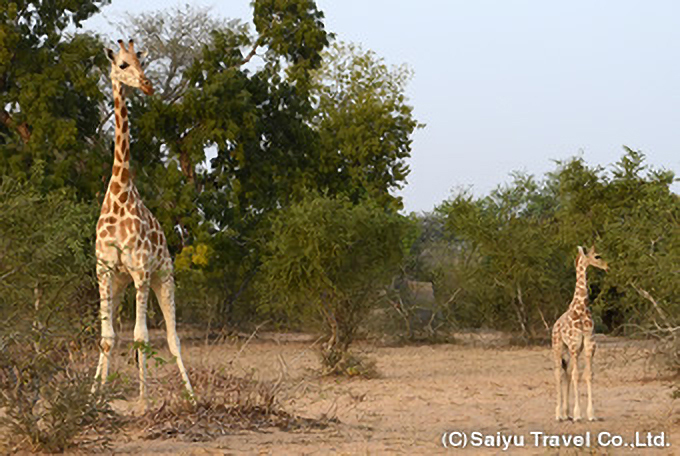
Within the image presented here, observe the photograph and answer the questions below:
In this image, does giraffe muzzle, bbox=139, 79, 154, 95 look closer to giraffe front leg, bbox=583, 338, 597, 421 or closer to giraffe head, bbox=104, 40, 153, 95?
giraffe head, bbox=104, 40, 153, 95

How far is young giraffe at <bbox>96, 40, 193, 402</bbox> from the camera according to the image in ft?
31.0

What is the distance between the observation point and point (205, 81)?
2439cm

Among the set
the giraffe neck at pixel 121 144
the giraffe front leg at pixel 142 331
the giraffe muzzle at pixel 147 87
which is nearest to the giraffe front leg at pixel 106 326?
the giraffe front leg at pixel 142 331

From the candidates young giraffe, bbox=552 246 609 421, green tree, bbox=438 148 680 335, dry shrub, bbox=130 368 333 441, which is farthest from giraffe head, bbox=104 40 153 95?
green tree, bbox=438 148 680 335

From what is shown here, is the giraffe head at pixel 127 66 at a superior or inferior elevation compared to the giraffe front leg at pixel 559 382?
superior

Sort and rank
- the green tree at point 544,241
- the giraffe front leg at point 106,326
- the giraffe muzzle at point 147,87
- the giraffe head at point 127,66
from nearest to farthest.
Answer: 1. the giraffe front leg at point 106,326
2. the giraffe muzzle at point 147,87
3. the giraffe head at point 127,66
4. the green tree at point 544,241

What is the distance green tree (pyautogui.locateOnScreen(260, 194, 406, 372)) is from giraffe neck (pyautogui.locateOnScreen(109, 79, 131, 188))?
367 inches

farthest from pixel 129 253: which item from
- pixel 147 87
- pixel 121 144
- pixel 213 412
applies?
pixel 213 412

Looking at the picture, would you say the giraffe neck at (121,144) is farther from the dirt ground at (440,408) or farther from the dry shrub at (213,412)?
the dry shrub at (213,412)

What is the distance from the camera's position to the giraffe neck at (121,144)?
10008 mm

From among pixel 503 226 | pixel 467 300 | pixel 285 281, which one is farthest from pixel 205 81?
pixel 467 300

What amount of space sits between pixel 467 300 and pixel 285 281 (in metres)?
10.9

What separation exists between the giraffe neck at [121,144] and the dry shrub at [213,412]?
208cm

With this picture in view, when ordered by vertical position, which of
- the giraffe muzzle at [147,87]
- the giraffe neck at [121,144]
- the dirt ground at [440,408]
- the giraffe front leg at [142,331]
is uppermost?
the giraffe muzzle at [147,87]
